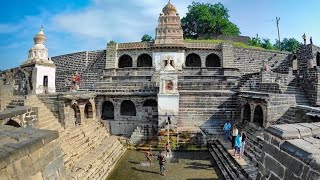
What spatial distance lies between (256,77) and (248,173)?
9.89m

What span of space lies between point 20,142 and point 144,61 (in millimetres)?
23688

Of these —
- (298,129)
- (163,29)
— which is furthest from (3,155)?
(163,29)

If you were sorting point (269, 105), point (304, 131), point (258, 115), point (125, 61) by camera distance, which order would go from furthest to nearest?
point (125, 61) → point (258, 115) → point (269, 105) → point (304, 131)

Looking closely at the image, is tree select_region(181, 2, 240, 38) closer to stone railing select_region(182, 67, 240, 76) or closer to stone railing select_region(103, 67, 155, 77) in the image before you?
stone railing select_region(182, 67, 240, 76)

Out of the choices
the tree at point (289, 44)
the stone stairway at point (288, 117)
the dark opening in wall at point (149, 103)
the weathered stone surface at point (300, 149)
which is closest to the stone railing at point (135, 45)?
the dark opening in wall at point (149, 103)

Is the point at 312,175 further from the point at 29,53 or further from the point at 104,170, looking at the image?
the point at 29,53

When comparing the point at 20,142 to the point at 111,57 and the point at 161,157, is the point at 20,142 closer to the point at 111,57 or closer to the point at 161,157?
the point at 161,157

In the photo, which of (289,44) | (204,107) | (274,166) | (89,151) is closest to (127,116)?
(89,151)

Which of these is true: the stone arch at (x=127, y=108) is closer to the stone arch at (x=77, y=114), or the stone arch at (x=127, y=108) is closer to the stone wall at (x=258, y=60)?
the stone arch at (x=77, y=114)

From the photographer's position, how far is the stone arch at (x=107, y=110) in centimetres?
1866

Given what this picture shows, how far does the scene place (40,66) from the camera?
1648 cm

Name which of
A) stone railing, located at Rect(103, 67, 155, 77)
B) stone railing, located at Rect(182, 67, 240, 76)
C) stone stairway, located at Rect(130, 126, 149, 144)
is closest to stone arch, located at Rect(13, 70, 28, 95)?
stone stairway, located at Rect(130, 126, 149, 144)

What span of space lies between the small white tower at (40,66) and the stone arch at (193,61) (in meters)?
13.1

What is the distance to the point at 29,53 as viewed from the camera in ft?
60.4
